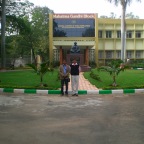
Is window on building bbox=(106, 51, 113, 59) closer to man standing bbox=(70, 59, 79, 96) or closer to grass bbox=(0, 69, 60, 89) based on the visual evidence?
grass bbox=(0, 69, 60, 89)

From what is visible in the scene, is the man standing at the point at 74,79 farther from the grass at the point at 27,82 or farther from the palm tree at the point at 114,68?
the palm tree at the point at 114,68

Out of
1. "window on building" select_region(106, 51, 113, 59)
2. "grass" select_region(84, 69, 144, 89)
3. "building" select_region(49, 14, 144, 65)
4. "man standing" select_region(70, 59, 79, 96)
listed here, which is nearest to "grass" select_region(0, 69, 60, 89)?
"man standing" select_region(70, 59, 79, 96)

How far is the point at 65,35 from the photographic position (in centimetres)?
4075

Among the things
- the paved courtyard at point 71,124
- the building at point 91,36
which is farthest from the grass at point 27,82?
the building at point 91,36

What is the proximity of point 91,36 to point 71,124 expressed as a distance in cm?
3603

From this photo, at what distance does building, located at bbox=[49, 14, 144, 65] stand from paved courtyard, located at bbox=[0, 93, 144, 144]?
29839 mm

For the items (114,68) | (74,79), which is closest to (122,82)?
(114,68)

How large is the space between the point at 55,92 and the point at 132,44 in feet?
117

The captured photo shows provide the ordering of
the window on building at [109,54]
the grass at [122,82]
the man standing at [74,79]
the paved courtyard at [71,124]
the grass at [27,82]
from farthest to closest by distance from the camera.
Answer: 1. the window on building at [109,54]
2. the grass at [27,82]
3. the grass at [122,82]
4. the man standing at [74,79]
5. the paved courtyard at [71,124]

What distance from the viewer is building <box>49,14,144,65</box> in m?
40.2

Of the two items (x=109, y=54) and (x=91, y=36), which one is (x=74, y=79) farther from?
(x=109, y=54)

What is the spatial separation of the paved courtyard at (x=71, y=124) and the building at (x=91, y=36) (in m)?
29.8

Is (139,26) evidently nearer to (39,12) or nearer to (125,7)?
(125,7)

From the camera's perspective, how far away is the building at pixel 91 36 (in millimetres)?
40156
